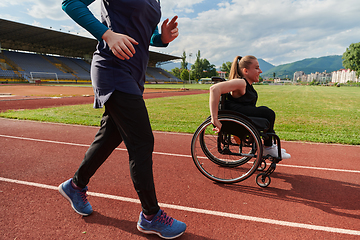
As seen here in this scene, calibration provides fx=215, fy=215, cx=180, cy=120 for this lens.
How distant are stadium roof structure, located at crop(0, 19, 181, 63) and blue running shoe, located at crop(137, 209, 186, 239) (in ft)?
149

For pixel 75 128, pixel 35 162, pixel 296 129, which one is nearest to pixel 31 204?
pixel 35 162

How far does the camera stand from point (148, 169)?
1.72 meters

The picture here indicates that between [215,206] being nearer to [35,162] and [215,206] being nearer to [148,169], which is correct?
[148,169]

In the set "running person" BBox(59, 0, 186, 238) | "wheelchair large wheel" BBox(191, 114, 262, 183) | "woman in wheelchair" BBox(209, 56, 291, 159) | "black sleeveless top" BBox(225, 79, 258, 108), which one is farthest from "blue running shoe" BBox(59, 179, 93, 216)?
"black sleeveless top" BBox(225, 79, 258, 108)

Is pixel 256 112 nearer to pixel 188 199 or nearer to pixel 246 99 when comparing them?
pixel 246 99

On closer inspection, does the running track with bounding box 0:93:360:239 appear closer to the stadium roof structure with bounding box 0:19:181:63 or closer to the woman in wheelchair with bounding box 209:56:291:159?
the woman in wheelchair with bounding box 209:56:291:159

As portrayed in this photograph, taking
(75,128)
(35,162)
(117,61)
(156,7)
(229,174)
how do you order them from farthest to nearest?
(75,128) < (35,162) < (229,174) < (156,7) < (117,61)

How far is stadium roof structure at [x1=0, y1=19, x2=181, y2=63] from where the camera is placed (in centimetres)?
3877

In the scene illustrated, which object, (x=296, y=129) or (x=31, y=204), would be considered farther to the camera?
(x=296, y=129)

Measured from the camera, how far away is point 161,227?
1792mm

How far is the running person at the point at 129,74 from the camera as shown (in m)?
1.49

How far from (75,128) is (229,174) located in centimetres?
454

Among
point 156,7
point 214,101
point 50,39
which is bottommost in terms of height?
point 214,101

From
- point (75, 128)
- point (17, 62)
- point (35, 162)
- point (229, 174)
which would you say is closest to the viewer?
point (229, 174)
